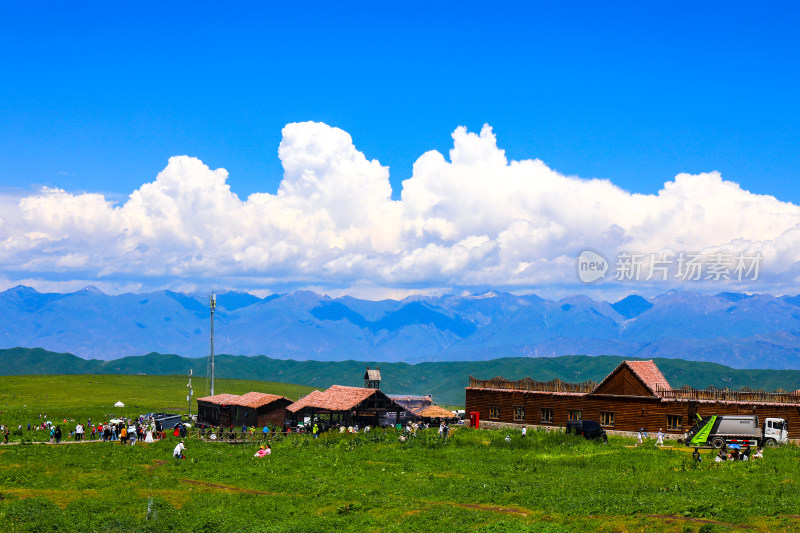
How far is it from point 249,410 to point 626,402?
43273 mm

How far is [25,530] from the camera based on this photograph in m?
35.4

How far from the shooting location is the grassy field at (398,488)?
3541 centimetres

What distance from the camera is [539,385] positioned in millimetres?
83750

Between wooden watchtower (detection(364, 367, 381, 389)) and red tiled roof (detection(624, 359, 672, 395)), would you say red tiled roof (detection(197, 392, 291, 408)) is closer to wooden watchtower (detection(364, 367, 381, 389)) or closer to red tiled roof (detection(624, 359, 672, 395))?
wooden watchtower (detection(364, 367, 381, 389))

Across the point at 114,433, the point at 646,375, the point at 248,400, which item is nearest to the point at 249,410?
the point at 248,400

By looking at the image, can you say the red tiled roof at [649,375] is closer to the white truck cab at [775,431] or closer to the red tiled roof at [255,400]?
the white truck cab at [775,431]

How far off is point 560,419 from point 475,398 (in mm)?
12108

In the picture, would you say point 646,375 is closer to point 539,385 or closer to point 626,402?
point 626,402

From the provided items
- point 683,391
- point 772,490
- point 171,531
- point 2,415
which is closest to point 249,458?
point 171,531

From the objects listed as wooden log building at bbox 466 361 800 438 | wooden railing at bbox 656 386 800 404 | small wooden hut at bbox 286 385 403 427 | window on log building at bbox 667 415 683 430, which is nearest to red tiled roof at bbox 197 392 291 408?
small wooden hut at bbox 286 385 403 427

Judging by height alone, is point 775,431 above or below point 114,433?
Result: above

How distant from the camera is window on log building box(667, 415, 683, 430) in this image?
2832 inches

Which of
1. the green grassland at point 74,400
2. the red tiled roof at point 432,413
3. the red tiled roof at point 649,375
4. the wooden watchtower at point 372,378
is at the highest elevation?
the red tiled roof at point 649,375

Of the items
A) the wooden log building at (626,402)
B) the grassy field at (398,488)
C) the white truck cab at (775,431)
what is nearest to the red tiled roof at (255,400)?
the grassy field at (398,488)
